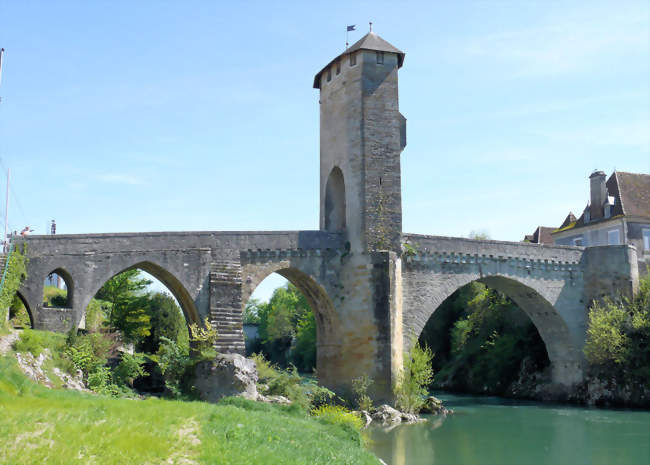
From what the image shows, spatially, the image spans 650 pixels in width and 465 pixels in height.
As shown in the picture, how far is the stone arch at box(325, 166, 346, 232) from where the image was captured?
73.1ft

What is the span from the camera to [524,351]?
94.8ft

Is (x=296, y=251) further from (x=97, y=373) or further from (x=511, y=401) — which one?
(x=511, y=401)

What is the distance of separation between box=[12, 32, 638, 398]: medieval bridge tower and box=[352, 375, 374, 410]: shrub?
11.2 inches

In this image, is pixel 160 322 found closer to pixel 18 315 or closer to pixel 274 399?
pixel 18 315

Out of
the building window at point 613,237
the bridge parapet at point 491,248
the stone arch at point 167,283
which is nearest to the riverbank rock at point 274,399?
the stone arch at point 167,283

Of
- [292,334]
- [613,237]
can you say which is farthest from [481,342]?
[292,334]

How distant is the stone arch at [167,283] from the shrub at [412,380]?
646cm

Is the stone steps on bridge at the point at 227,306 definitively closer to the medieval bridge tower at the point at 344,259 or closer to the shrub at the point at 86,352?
the medieval bridge tower at the point at 344,259

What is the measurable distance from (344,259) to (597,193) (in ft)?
56.2

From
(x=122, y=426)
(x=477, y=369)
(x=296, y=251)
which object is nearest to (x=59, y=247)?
(x=296, y=251)

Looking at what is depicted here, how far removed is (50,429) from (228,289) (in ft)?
32.7

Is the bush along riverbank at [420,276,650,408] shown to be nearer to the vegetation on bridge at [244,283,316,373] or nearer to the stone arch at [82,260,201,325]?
the vegetation on bridge at [244,283,316,373]

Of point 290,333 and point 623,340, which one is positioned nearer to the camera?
point 623,340

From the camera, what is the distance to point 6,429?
720 cm
